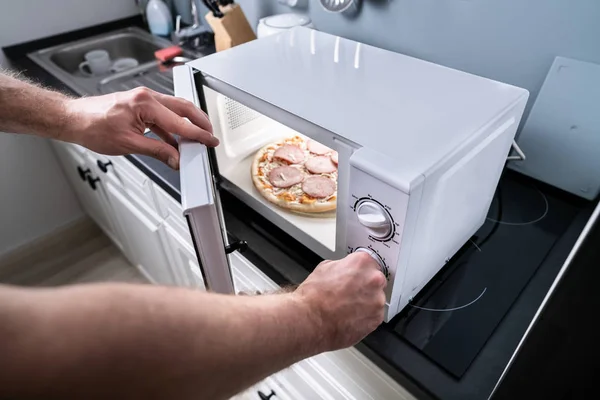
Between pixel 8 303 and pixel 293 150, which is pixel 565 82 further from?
pixel 8 303

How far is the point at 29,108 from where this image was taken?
2.54ft

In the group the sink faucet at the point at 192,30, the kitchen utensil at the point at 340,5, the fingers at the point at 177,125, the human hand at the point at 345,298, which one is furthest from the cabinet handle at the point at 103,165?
the human hand at the point at 345,298

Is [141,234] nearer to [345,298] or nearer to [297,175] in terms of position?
[297,175]

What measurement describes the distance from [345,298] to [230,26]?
0.96 metres

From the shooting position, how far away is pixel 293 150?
877mm

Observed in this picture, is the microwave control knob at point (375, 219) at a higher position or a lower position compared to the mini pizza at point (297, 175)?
higher

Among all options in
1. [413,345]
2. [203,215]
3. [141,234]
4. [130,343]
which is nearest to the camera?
[130,343]

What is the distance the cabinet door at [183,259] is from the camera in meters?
1.00

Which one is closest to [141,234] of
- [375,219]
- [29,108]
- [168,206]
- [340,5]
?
[168,206]

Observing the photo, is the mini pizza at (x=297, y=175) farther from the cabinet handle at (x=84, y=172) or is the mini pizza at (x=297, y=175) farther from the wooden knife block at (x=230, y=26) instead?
the cabinet handle at (x=84, y=172)

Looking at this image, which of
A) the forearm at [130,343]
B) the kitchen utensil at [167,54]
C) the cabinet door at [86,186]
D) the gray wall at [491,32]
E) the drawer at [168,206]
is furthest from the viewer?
the cabinet door at [86,186]

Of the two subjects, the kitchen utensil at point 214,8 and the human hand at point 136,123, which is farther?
the kitchen utensil at point 214,8

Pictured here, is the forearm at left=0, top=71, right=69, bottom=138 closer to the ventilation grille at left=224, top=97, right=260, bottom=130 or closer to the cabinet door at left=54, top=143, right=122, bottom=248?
the ventilation grille at left=224, top=97, right=260, bottom=130

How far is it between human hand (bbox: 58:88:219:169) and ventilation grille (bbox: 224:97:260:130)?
0.17 metres
